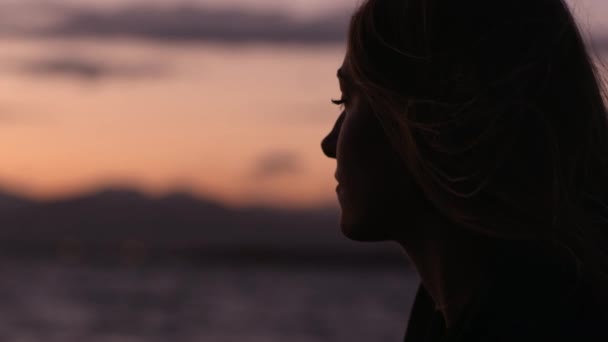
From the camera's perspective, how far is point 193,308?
178ft

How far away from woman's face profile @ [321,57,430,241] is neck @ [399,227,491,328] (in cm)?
7

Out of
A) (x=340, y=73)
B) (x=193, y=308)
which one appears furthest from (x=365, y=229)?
(x=193, y=308)

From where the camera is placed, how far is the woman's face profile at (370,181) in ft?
9.48

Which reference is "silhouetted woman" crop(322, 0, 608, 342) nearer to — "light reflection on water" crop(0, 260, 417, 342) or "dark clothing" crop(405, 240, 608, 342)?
"dark clothing" crop(405, 240, 608, 342)

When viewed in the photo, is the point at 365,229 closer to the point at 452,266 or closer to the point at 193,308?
the point at 452,266

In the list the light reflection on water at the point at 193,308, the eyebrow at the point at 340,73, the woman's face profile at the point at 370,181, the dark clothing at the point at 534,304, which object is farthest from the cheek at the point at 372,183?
the light reflection on water at the point at 193,308

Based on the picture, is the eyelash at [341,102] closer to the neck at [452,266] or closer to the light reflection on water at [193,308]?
the neck at [452,266]

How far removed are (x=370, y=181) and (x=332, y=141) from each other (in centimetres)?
18

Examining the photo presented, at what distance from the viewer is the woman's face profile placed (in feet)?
9.48

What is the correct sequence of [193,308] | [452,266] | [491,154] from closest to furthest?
[491,154]
[452,266]
[193,308]

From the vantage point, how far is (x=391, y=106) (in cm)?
283

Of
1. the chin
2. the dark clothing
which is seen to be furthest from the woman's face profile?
the dark clothing

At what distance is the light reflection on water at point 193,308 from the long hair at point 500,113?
35250 millimetres

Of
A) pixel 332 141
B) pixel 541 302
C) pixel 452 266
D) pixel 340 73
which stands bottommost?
pixel 541 302
